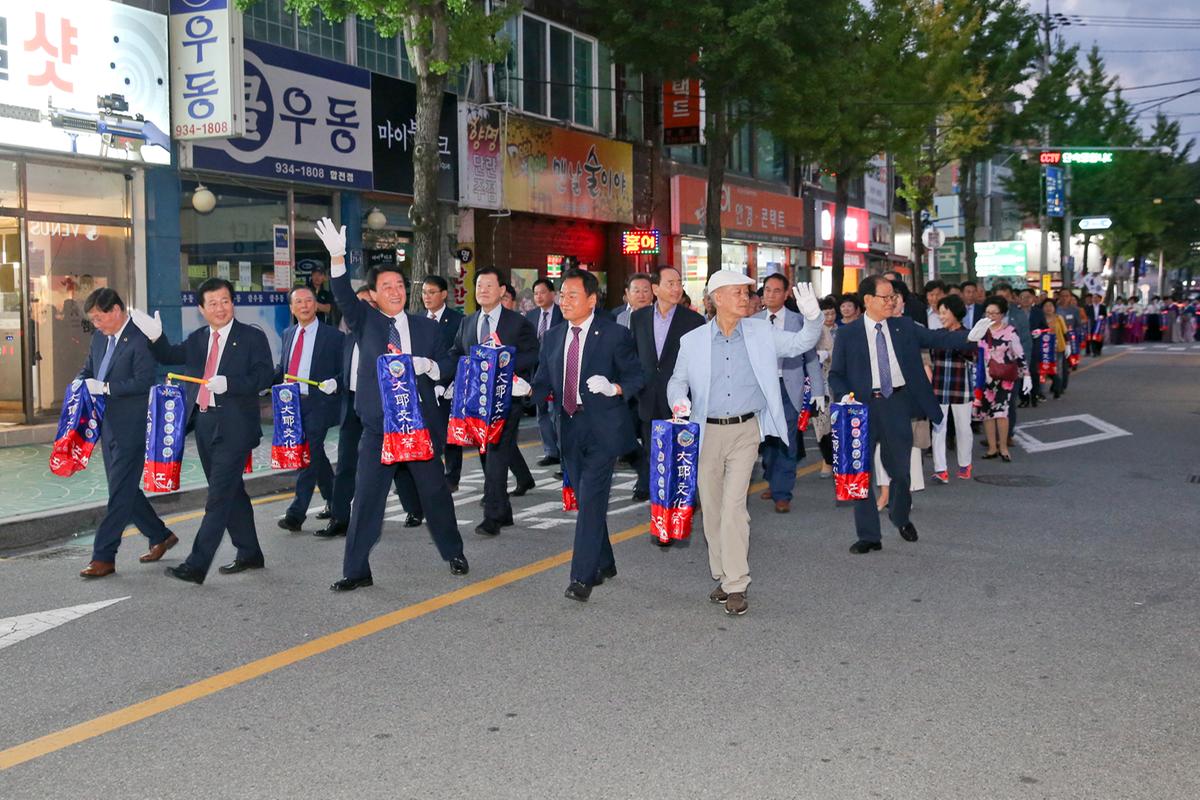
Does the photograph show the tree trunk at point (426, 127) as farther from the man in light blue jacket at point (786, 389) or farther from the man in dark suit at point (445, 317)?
the man in light blue jacket at point (786, 389)

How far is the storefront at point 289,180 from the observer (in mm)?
16422

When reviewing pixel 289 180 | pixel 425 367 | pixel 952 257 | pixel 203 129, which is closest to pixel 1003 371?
pixel 425 367

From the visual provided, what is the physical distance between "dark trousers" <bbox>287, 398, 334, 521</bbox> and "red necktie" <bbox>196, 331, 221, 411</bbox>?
150cm

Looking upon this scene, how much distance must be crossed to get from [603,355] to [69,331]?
10.2 metres

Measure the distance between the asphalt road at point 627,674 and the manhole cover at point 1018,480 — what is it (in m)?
2.15

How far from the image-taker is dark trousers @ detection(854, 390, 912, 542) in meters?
8.09

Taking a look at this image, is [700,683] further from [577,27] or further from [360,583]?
[577,27]

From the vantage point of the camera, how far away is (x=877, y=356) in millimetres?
8172

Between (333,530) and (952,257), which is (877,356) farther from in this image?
(952,257)

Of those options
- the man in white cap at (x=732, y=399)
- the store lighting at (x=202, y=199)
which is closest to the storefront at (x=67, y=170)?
the store lighting at (x=202, y=199)

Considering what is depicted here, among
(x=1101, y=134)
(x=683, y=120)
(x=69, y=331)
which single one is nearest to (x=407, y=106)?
(x=69, y=331)

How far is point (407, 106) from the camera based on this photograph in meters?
20.0

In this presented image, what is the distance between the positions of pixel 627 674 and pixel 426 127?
37.4 feet

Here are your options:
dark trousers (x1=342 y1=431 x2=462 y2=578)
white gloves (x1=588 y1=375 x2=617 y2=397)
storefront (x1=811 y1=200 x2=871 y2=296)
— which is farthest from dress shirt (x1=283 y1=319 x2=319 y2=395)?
storefront (x1=811 y1=200 x2=871 y2=296)
